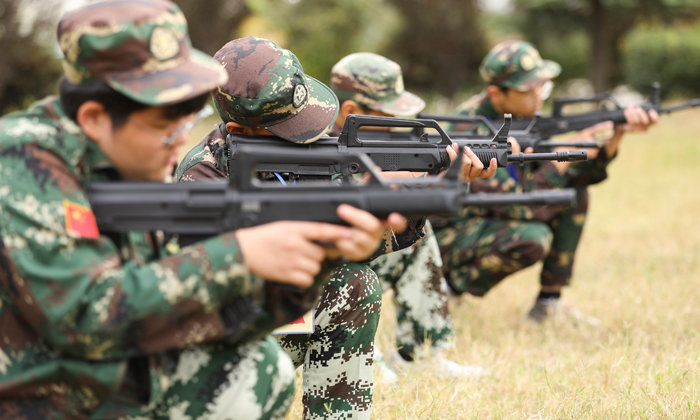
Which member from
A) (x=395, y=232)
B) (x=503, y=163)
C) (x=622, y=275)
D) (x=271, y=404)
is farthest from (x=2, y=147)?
(x=622, y=275)

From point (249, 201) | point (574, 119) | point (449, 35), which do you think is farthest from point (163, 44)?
point (449, 35)

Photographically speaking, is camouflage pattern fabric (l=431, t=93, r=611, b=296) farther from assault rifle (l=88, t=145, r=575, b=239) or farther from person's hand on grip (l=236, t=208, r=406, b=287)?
person's hand on grip (l=236, t=208, r=406, b=287)

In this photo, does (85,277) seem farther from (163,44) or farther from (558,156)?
(558,156)

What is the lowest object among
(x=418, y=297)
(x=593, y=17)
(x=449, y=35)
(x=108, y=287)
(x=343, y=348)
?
(x=449, y=35)

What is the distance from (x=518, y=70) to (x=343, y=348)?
3.63 m

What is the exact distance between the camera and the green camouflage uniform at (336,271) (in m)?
2.61

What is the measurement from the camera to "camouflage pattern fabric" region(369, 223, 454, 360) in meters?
3.91

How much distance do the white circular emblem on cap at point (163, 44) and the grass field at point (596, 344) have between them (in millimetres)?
1776

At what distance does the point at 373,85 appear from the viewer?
4375 millimetres

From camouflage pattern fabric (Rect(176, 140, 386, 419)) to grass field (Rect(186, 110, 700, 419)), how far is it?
0.34 metres

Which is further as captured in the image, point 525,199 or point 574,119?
point 574,119

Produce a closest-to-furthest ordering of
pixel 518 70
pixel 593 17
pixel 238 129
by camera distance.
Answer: pixel 238 129 → pixel 518 70 → pixel 593 17

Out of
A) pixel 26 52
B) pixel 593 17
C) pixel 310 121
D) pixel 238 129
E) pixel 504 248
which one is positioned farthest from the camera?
pixel 593 17

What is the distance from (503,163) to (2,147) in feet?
8.87
